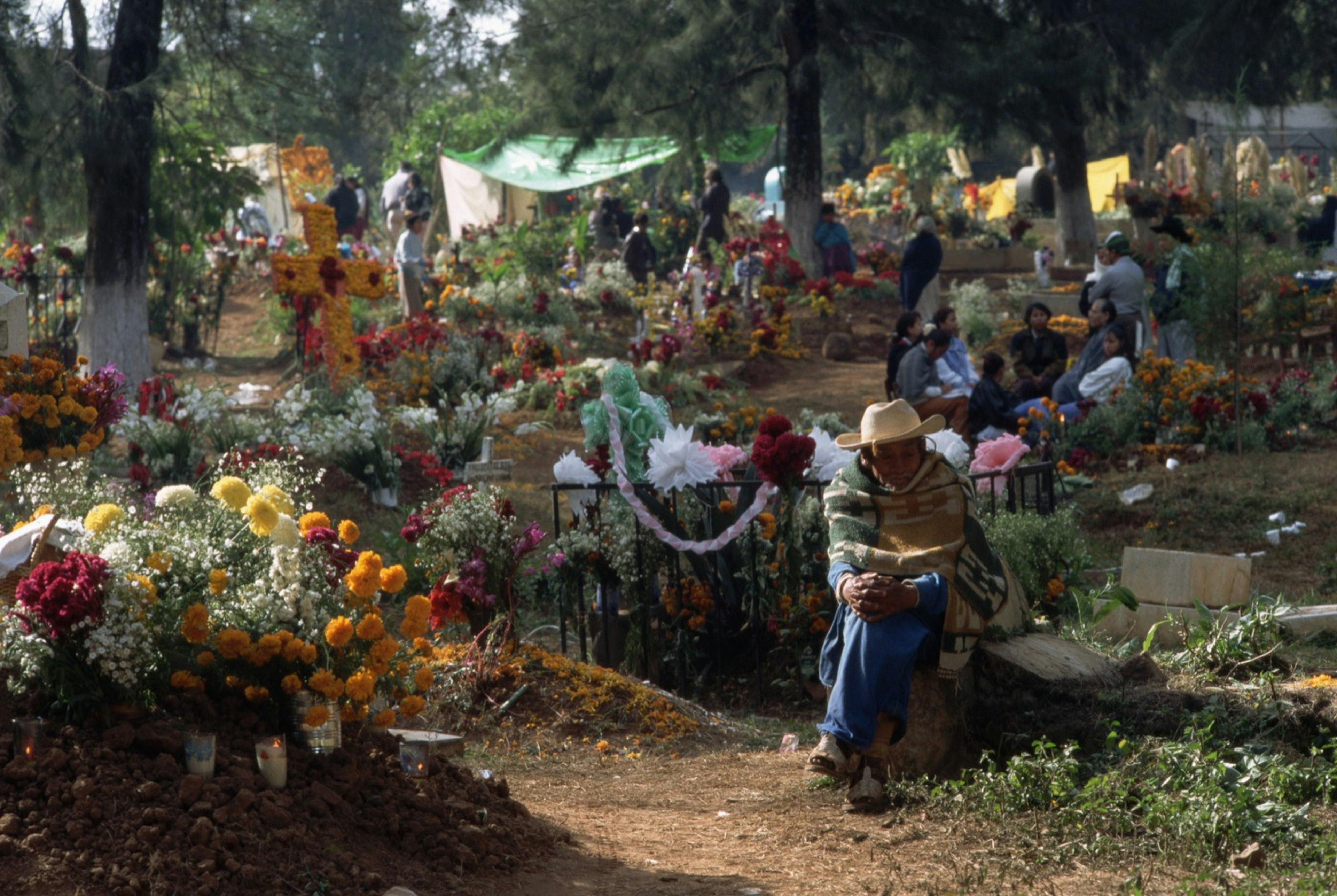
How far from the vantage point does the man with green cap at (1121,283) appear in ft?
41.0

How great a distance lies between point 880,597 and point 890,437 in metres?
0.55

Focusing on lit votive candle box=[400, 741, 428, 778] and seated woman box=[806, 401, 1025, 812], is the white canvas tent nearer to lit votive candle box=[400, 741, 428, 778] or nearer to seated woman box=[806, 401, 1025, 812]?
seated woman box=[806, 401, 1025, 812]

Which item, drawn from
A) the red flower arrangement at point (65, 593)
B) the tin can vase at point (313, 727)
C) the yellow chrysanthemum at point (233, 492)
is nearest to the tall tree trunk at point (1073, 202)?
the yellow chrysanthemum at point (233, 492)

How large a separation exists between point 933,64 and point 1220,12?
Answer: 3.53 metres

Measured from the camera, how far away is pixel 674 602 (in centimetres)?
671

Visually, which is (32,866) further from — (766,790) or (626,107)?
(626,107)

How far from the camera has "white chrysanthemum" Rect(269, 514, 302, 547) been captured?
4172 millimetres

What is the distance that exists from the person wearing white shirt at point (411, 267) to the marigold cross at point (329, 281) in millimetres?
3527

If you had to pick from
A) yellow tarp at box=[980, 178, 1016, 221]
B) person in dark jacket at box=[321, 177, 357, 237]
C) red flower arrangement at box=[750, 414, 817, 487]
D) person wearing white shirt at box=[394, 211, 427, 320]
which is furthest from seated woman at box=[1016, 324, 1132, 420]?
yellow tarp at box=[980, 178, 1016, 221]

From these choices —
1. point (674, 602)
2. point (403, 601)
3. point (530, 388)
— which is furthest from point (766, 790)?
point (530, 388)

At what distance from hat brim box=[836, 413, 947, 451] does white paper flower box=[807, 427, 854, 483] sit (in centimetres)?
153

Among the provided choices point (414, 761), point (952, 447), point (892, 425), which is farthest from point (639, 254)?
point (414, 761)

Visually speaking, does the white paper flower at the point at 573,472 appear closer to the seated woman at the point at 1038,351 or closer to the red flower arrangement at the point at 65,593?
the red flower arrangement at the point at 65,593

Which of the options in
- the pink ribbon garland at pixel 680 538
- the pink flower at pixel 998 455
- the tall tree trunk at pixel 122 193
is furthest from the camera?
the tall tree trunk at pixel 122 193
